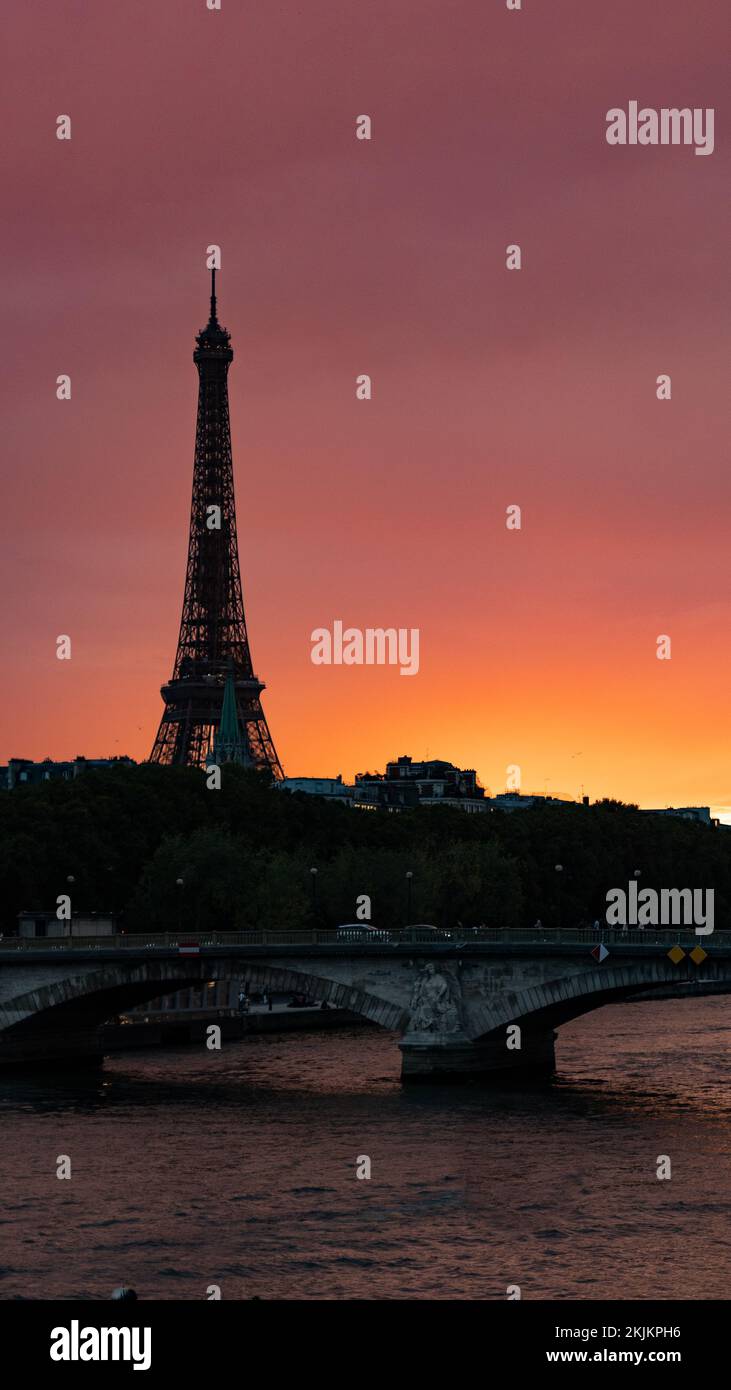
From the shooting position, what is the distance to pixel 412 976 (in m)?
68.1

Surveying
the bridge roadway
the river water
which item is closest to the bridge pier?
the bridge roadway

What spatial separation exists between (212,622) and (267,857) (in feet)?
201

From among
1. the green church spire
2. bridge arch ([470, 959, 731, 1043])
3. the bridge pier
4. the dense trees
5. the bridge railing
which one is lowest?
the bridge pier

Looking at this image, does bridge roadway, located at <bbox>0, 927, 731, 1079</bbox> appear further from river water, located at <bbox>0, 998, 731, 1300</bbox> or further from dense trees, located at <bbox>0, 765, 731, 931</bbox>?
dense trees, located at <bbox>0, 765, 731, 931</bbox>

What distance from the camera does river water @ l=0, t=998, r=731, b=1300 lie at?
34.8m

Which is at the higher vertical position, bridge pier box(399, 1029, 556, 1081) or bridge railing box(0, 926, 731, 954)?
bridge railing box(0, 926, 731, 954)

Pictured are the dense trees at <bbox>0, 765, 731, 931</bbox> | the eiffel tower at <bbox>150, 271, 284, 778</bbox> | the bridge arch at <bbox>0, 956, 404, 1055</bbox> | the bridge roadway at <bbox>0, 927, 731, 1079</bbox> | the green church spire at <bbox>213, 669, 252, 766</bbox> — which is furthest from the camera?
the eiffel tower at <bbox>150, 271, 284, 778</bbox>

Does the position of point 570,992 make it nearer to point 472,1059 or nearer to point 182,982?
point 472,1059

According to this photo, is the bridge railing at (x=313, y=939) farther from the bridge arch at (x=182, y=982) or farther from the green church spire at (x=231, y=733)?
the green church spire at (x=231, y=733)

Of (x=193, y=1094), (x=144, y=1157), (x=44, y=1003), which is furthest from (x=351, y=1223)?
(x=44, y=1003)

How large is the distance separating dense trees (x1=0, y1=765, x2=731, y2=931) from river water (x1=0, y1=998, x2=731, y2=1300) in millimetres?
22142

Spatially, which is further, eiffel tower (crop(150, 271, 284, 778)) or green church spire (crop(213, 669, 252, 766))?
eiffel tower (crop(150, 271, 284, 778))
